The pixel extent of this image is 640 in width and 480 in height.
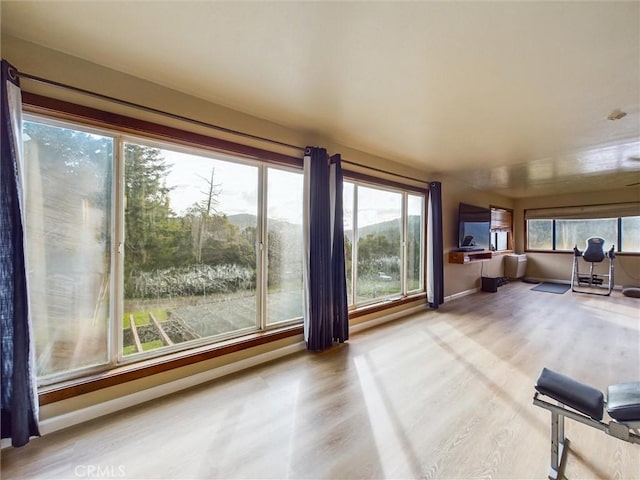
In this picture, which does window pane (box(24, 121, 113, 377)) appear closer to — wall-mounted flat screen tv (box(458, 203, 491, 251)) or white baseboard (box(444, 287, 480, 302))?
white baseboard (box(444, 287, 480, 302))

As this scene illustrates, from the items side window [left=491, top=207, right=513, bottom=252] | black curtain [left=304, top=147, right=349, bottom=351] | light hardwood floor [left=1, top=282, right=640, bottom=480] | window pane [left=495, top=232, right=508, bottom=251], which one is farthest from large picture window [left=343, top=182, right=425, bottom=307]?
window pane [left=495, top=232, right=508, bottom=251]

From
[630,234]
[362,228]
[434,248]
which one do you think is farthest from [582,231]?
[362,228]

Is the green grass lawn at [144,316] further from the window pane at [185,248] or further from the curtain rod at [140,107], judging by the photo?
the curtain rod at [140,107]

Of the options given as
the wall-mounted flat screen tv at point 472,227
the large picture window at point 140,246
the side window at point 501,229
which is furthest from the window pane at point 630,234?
the large picture window at point 140,246

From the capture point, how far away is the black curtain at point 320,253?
9.62 ft

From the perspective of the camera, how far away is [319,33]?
157 centimetres

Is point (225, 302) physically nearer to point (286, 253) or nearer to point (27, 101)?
point (286, 253)

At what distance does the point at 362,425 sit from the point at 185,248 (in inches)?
76.2

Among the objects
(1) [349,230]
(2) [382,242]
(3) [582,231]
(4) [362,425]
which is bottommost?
(4) [362,425]

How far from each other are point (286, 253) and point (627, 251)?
8385 millimetres

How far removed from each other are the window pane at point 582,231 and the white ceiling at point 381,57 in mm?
5173

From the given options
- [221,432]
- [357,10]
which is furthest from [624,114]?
[221,432]

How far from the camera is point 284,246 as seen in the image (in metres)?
3.00

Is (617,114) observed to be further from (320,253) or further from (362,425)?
(362,425)
